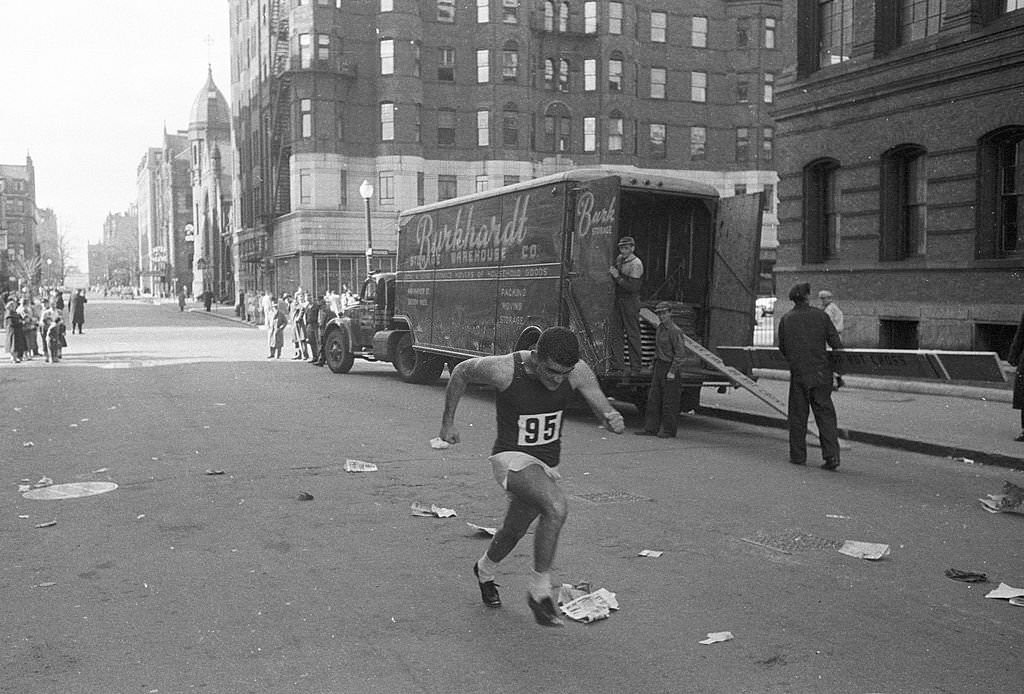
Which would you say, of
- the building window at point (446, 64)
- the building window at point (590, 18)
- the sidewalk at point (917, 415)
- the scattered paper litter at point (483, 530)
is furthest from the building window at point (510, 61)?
the scattered paper litter at point (483, 530)

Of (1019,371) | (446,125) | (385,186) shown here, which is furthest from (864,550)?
(446,125)

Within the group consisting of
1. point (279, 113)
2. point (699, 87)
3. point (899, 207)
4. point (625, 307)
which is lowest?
point (625, 307)

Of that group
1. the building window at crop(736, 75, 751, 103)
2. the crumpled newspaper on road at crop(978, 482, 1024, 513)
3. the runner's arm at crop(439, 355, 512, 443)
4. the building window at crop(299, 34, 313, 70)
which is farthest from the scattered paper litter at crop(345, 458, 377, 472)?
the building window at crop(736, 75, 751, 103)

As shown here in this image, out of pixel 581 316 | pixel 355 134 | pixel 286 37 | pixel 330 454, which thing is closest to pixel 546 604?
pixel 330 454

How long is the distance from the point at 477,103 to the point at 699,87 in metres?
14.6

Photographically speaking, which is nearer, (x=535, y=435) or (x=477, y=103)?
(x=535, y=435)

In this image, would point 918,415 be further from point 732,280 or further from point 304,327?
point 304,327

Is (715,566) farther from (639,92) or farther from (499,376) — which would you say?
(639,92)

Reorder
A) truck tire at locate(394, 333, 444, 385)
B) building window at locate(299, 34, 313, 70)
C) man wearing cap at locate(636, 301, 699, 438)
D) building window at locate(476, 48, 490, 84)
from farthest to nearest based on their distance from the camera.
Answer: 1. building window at locate(476, 48, 490, 84)
2. building window at locate(299, 34, 313, 70)
3. truck tire at locate(394, 333, 444, 385)
4. man wearing cap at locate(636, 301, 699, 438)

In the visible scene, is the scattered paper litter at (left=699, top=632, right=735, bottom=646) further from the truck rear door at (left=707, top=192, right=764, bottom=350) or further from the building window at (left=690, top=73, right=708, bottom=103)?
the building window at (left=690, top=73, right=708, bottom=103)

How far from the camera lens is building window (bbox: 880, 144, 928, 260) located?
20.0m

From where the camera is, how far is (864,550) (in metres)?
6.96

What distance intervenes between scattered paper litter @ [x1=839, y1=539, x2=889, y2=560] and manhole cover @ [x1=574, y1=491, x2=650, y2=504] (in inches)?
80.4

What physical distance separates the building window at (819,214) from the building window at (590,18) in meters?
40.4
